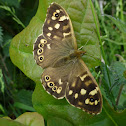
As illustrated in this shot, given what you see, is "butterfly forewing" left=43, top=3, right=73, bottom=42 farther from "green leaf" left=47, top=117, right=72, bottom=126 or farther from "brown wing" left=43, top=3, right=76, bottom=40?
"green leaf" left=47, top=117, right=72, bottom=126

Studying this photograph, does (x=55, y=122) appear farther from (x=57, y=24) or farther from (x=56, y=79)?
(x=57, y=24)

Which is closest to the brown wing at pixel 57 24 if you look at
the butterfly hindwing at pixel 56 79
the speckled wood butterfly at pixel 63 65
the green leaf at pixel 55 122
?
the speckled wood butterfly at pixel 63 65

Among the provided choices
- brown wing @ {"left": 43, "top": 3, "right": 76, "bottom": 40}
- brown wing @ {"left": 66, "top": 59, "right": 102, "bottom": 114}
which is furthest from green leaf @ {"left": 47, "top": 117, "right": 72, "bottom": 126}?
brown wing @ {"left": 43, "top": 3, "right": 76, "bottom": 40}

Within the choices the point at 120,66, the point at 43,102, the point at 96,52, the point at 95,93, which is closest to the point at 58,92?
the point at 43,102

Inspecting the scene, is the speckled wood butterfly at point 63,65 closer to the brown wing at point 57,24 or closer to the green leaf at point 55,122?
the brown wing at point 57,24

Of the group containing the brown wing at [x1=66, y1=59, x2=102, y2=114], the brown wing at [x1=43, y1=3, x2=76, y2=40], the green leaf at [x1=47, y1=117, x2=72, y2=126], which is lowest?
the green leaf at [x1=47, y1=117, x2=72, y2=126]

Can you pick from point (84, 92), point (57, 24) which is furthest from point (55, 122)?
point (57, 24)

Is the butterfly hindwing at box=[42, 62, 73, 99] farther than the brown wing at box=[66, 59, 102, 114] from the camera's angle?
Yes

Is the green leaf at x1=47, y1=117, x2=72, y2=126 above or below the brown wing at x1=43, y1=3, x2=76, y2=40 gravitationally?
below
